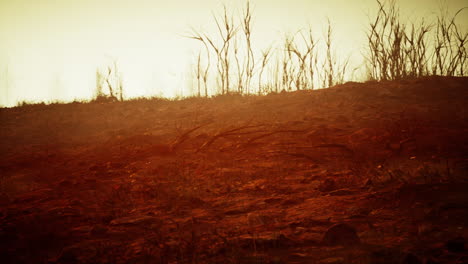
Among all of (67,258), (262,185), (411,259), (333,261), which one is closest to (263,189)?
(262,185)

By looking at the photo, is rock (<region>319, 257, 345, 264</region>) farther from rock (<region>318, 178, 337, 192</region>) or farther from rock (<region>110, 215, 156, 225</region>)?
rock (<region>110, 215, 156, 225</region>)

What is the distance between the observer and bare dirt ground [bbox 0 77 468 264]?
6.77 feet

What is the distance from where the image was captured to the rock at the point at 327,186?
314cm

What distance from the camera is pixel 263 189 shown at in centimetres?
333

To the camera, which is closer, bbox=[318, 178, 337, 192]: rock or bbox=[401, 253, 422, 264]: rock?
bbox=[401, 253, 422, 264]: rock

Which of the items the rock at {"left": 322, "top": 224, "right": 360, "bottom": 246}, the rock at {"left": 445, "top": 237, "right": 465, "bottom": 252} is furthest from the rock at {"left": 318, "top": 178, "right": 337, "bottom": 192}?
the rock at {"left": 445, "top": 237, "right": 465, "bottom": 252}

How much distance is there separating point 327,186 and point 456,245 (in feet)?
4.70

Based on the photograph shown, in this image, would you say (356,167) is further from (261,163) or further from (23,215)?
(23,215)

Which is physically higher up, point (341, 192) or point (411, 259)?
point (341, 192)

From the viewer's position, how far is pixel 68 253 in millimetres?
2164

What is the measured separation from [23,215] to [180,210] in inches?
61.8

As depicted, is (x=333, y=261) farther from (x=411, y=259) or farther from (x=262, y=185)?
(x=262, y=185)

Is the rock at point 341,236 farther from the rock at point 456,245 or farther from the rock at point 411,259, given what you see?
the rock at point 456,245

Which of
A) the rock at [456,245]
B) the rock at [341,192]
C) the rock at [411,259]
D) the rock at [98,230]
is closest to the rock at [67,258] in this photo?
the rock at [98,230]
